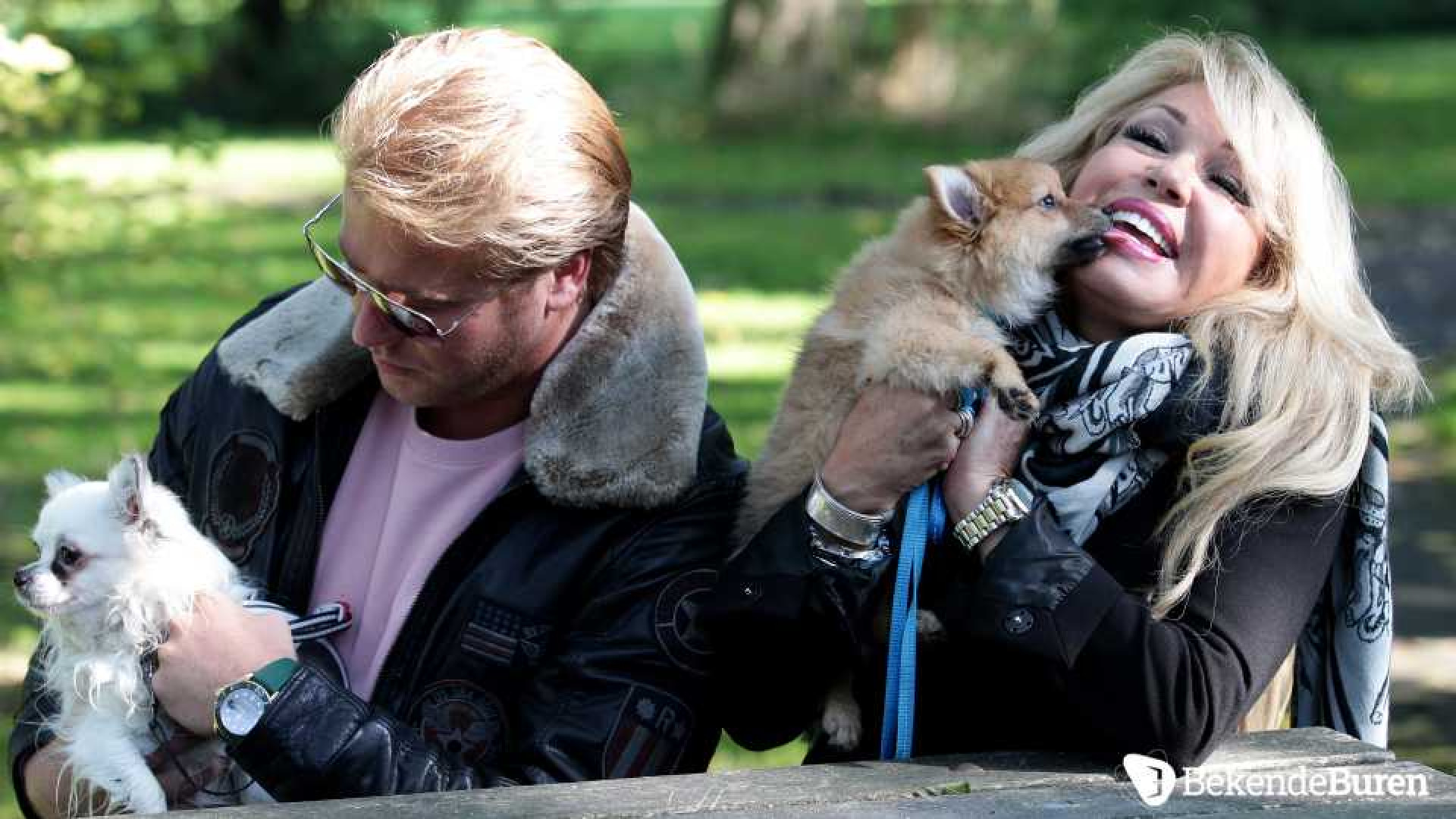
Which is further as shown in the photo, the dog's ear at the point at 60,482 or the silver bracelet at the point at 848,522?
the dog's ear at the point at 60,482

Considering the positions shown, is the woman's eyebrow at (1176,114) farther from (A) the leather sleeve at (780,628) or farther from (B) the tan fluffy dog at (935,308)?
(A) the leather sleeve at (780,628)

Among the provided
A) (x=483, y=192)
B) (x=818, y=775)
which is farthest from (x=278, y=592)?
(x=818, y=775)

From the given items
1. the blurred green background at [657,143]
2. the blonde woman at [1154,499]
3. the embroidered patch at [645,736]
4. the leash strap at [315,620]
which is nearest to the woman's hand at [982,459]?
the blonde woman at [1154,499]

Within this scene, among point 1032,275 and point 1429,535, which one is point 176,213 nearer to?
point 1032,275

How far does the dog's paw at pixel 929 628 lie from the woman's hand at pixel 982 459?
0.21 metres

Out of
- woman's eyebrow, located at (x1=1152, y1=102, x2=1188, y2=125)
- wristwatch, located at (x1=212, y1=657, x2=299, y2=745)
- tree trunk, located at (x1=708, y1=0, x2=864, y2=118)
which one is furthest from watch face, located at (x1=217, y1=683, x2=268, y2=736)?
tree trunk, located at (x1=708, y1=0, x2=864, y2=118)

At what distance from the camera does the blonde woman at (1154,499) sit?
2.74 m

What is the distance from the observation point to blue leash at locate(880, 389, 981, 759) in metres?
2.87

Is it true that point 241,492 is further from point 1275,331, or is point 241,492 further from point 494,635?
point 1275,331

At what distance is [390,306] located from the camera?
2.92m

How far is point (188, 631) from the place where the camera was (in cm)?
294

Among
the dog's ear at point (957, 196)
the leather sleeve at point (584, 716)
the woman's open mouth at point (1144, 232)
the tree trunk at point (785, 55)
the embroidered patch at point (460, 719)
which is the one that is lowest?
the tree trunk at point (785, 55)

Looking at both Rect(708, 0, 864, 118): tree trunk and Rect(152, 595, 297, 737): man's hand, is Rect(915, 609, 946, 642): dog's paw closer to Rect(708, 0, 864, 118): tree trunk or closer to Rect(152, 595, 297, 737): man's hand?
Rect(152, 595, 297, 737): man's hand

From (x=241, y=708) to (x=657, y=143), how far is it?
63.5 ft
